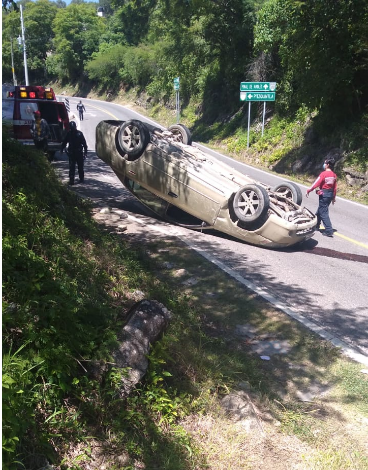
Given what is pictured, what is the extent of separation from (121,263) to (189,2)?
27.2 m

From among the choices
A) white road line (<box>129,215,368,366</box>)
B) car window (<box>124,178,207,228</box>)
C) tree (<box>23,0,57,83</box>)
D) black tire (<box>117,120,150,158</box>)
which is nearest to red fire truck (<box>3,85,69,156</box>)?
black tire (<box>117,120,150,158</box>)

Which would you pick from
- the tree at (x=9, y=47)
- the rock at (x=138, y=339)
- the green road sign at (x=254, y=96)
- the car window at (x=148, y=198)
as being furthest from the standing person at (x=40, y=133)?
the tree at (x=9, y=47)

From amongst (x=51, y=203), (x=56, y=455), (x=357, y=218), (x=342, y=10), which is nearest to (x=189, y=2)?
(x=342, y=10)

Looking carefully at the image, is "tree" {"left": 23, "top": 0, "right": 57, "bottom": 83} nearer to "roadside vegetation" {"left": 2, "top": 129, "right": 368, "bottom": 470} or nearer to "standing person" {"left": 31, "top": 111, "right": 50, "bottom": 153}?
"standing person" {"left": 31, "top": 111, "right": 50, "bottom": 153}

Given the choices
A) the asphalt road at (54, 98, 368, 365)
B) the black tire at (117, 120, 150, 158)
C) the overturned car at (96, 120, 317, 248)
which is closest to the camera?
the asphalt road at (54, 98, 368, 365)

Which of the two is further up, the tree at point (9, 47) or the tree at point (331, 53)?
the tree at point (9, 47)

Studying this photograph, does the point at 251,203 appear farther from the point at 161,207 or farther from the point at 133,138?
the point at 133,138

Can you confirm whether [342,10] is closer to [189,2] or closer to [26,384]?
[189,2]

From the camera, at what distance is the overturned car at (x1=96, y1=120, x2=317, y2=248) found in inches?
360

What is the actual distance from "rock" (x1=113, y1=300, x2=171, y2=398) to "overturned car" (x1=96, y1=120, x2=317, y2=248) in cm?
473

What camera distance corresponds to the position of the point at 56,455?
10.3ft

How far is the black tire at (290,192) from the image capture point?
1036cm

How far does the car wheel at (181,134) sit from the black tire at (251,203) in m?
3.36

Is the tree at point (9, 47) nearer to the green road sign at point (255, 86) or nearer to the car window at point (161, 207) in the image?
the green road sign at point (255, 86)
